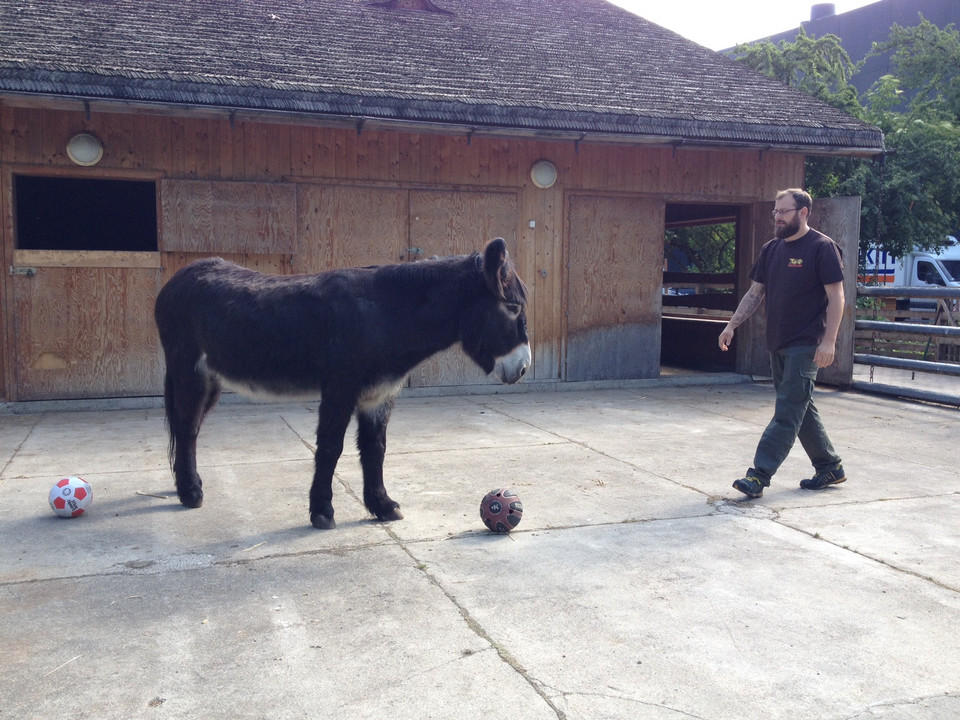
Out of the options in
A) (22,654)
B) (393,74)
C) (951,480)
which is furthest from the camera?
(393,74)

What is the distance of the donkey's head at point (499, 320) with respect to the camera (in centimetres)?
468

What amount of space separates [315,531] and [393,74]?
674 cm

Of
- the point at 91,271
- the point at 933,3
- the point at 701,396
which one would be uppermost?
the point at 933,3

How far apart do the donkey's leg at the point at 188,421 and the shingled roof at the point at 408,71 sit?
13.5ft

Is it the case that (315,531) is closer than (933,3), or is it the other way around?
(315,531)

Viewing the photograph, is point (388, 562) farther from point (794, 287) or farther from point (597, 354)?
point (597, 354)

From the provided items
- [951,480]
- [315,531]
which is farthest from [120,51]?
[951,480]

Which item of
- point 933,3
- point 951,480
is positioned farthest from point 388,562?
point 933,3

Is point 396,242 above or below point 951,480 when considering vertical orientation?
above

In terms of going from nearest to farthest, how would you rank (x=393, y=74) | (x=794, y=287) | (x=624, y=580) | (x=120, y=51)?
(x=624, y=580), (x=794, y=287), (x=120, y=51), (x=393, y=74)

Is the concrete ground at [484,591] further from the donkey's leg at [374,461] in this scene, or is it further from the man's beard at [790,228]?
the man's beard at [790,228]

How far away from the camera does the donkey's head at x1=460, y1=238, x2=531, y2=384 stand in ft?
15.3

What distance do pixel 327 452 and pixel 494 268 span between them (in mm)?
1452

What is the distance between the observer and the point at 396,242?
10258 millimetres
